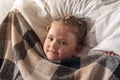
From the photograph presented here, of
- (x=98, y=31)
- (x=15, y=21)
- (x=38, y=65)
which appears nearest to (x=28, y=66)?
(x=38, y=65)

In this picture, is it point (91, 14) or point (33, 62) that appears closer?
point (33, 62)

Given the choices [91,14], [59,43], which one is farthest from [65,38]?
[91,14]

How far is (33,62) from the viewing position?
1.18 metres

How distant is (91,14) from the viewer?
130cm

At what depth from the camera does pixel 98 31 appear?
1258 millimetres

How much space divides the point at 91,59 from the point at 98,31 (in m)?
0.17

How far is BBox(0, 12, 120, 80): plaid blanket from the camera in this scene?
1087 millimetres

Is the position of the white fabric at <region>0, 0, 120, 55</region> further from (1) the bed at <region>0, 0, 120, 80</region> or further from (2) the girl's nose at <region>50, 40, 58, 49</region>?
(2) the girl's nose at <region>50, 40, 58, 49</region>

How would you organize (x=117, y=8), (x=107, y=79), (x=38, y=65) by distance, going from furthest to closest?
(x=117, y=8) < (x=38, y=65) < (x=107, y=79)

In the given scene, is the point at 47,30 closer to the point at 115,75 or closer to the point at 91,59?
the point at 91,59

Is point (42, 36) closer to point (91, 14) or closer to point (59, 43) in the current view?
point (59, 43)

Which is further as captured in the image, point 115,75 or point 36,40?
point 36,40

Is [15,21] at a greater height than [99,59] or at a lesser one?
greater

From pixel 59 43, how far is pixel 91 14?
220 millimetres
